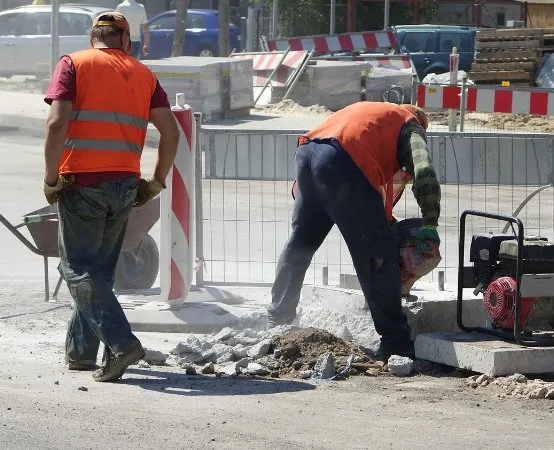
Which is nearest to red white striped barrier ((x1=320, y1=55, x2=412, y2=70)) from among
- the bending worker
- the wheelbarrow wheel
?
the wheelbarrow wheel

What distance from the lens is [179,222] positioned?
860 cm

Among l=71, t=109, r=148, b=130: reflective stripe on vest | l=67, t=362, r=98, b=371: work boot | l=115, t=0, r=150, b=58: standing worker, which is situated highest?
l=115, t=0, r=150, b=58: standing worker

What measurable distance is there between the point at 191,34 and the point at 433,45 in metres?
8.51

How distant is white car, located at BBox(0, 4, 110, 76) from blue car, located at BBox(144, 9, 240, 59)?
4490mm

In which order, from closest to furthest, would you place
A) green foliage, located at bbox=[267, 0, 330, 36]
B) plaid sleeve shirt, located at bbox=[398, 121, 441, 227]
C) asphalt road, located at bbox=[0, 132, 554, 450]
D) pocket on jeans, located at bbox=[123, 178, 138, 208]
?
asphalt road, located at bbox=[0, 132, 554, 450] → pocket on jeans, located at bbox=[123, 178, 138, 208] → plaid sleeve shirt, located at bbox=[398, 121, 441, 227] → green foliage, located at bbox=[267, 0, 330, 36]

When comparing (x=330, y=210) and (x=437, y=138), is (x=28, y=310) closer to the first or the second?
(x=330, y=210)

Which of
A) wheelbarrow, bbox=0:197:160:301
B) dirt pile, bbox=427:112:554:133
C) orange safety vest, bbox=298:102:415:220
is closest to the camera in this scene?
orange safety vest, bbox=298:102:415:220

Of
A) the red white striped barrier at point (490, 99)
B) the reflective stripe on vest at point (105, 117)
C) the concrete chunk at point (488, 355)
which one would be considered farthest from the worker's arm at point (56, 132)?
the red white striped barrier at point (490, 99)

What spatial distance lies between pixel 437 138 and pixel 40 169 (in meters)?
7.87

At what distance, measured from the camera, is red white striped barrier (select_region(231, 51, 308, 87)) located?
24948mm

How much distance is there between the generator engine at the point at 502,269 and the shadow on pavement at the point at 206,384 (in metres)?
1.14

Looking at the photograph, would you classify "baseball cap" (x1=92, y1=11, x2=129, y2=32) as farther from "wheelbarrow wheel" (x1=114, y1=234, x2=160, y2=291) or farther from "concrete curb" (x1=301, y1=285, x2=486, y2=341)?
"wheelbarrow wheel" (x1=114, y1=234, x2=160, y2=291)

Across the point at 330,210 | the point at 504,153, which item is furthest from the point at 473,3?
the point at 330,210

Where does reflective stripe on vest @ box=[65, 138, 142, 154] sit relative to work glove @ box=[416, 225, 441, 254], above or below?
above
